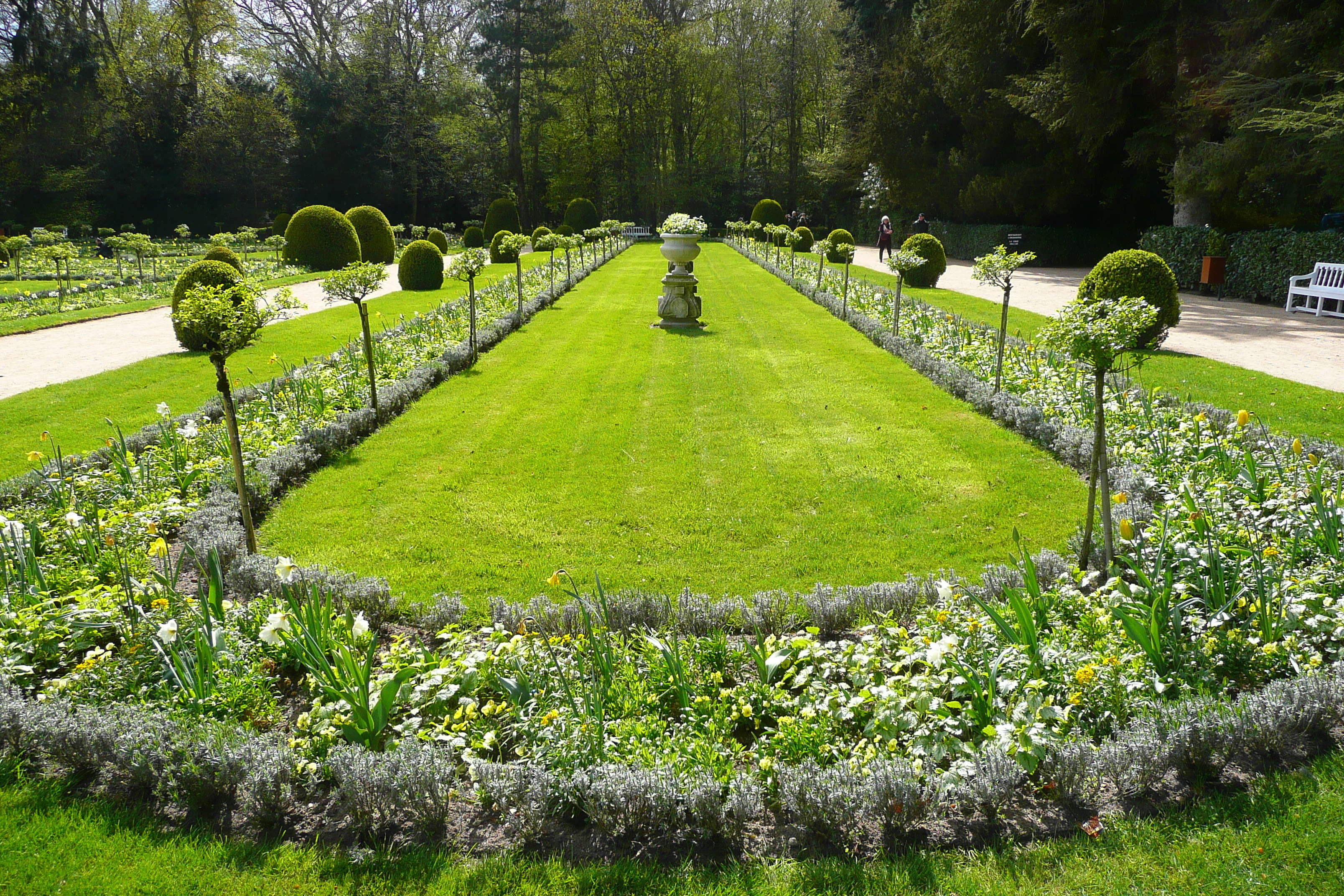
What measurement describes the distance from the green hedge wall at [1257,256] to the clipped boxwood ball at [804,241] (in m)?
14.7

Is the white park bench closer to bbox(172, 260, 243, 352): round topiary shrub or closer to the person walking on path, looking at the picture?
the person walking on path

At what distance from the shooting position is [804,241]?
3086 centimetres

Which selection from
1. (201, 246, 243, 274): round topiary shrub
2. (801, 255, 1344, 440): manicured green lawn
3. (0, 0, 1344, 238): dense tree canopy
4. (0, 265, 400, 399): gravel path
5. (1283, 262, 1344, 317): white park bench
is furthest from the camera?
(0, 0, 1344, 238): dense tree canopy

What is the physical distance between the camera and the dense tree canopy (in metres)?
16.4

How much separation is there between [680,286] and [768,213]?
2862cm

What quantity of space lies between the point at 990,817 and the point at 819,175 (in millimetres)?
34582

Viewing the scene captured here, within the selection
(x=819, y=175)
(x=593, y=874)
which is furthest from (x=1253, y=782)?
(x=819, y=175)

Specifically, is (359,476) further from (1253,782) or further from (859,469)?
(1253,782)

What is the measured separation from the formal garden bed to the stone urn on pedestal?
9.58 m

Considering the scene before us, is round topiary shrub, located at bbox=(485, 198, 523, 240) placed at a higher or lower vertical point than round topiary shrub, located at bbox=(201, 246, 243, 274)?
higher

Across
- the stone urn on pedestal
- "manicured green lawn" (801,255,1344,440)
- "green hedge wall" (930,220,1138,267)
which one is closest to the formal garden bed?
"manicured green lawn" (801,255,1344,440)

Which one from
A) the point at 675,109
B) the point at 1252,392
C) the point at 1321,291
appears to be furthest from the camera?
the point at 675,109

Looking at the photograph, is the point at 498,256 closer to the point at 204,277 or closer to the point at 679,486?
the point at 204,277

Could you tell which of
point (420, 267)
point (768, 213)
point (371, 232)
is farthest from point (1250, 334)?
point (768, 213)
